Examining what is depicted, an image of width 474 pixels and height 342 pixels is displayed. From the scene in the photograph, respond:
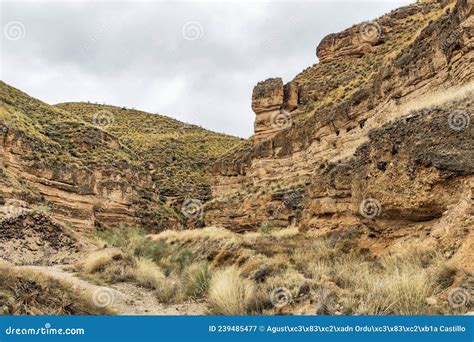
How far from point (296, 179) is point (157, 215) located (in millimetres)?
17723

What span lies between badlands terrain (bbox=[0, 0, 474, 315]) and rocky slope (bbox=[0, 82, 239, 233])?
A: 17cm

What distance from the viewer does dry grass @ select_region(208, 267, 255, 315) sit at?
6496 millimetres

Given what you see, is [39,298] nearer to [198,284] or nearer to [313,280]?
[198,284]

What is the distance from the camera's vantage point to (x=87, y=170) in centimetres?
3428

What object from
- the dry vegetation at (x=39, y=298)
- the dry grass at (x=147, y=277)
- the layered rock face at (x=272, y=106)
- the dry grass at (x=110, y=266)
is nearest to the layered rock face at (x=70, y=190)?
the dry grass at (x=110, y=266)

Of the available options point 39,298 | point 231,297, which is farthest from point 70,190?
point 231,297

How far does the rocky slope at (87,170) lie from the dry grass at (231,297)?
12216mm

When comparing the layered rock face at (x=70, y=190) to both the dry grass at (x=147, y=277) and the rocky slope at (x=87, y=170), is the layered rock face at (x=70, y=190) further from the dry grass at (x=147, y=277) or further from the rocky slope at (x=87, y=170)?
the dry grass at (x=147, y=277)

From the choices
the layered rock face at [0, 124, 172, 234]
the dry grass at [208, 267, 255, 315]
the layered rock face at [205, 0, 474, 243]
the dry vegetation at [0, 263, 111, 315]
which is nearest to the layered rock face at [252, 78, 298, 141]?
the layered rock face at [205, 0, 474, 243]

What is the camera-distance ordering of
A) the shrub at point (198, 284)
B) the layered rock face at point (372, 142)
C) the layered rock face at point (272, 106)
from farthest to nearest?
the layered rock face at point (272, 106) < the shrub at point (198, 284) < the layered rock face at point (372, 142)

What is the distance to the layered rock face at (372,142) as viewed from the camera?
8.05 meters

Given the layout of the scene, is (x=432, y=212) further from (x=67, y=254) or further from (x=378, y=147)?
(x=67, y=254)

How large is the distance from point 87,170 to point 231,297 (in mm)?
30203

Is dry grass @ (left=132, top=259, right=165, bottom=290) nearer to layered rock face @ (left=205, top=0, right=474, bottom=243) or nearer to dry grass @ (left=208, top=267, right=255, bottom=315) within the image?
dry grass @ (left=208, top=267, right=255, bottom=315)
